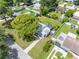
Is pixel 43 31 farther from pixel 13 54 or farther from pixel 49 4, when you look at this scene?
pixel 49 4

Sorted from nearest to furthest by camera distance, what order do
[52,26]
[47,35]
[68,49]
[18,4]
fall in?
[68,49] < [47,35] < [52,26] < [18,4]

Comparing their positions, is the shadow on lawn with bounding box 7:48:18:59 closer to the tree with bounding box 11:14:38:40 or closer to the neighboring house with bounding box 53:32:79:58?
the tree with bounding box 11:14:38:40

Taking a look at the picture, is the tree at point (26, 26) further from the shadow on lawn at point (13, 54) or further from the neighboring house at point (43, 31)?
the shadow on lawn at point (13, 54)

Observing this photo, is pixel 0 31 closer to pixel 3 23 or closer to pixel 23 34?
pixel 23 34

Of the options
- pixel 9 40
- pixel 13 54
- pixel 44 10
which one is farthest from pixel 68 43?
pixel 44 10

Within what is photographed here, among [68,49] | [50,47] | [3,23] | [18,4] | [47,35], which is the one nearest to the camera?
[68,49]

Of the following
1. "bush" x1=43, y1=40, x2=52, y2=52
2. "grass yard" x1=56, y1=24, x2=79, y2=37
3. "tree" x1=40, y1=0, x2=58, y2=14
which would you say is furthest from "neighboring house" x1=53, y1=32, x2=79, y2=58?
"tree" x1=40, y1=0, x2=58, y2=14

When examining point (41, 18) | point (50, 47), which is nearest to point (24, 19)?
point (50, 47)

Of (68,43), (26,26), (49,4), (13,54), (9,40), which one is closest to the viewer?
(68,43)

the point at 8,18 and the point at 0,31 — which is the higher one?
the point at 0,31
